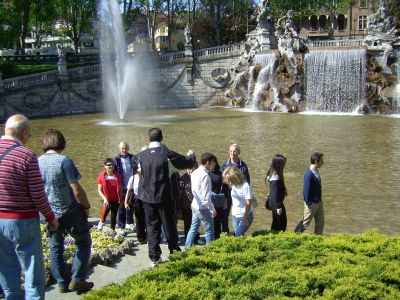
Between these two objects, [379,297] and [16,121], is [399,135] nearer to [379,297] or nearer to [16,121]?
[379,297]

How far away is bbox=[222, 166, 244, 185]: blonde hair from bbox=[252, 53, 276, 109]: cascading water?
1106 inches

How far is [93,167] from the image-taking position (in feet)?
50.4

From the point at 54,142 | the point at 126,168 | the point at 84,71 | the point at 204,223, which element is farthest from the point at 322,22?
the point at 54,142

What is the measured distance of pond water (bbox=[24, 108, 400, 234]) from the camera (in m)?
10.4

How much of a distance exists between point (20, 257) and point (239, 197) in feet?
11.9

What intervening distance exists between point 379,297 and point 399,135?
1730 centimetres

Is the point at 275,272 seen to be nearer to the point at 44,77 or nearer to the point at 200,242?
the point at 200,242

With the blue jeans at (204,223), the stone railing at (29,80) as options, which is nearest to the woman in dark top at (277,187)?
the blue jeans at (204,223)

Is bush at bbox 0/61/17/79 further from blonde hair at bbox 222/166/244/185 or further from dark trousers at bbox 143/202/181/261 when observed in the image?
dark trousers at bbox 143/202/181/261

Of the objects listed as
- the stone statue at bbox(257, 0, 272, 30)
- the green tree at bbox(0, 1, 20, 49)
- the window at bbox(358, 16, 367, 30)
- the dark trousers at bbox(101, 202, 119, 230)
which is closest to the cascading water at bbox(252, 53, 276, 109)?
the stone statue at bbox(257, 0, 272, 30)

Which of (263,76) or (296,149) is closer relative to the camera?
(296,149)

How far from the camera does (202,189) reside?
699 cm

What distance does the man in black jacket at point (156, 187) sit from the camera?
6660 mm

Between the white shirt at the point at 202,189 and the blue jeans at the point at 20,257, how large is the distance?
8.92ft
